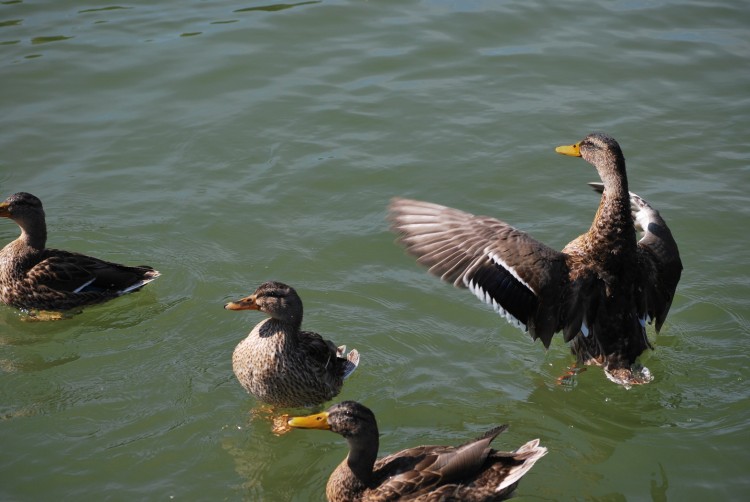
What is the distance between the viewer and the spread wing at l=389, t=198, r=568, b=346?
6590 millimetres

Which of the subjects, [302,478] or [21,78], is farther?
[21,78]

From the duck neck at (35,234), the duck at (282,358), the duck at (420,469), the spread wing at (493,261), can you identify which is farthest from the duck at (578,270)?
the duck neck at (35,234)

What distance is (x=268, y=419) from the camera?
6730 mm

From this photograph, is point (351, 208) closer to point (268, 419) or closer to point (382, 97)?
point (382, 97)

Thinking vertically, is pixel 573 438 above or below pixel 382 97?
below

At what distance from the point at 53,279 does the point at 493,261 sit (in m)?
4.01

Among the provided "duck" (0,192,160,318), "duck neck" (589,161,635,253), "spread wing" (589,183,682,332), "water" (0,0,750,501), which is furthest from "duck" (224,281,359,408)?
"spread wing" (589,183,682,332)

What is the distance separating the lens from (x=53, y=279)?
26.3ft

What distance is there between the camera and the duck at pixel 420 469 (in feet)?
18.0

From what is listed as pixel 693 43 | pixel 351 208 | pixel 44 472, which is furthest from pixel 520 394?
pixel 693 43

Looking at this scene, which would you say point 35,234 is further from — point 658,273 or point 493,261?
point 658,273

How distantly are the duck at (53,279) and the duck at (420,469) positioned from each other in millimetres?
3014

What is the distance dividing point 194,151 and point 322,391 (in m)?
4.00

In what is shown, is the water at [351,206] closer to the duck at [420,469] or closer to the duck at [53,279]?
the duck at [53,279]
